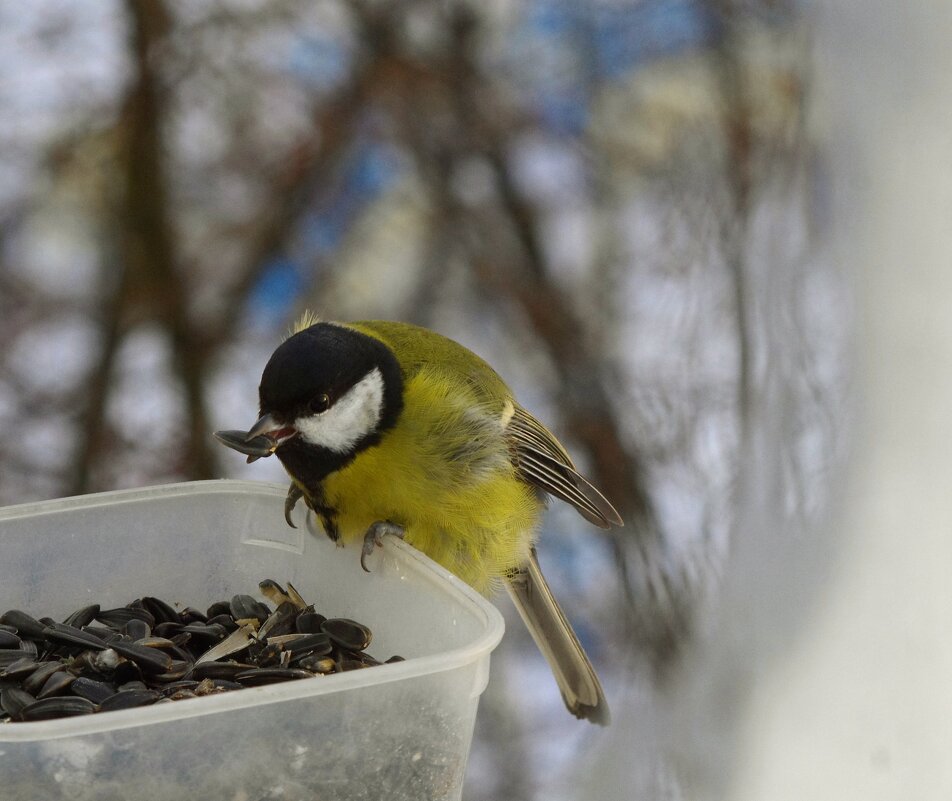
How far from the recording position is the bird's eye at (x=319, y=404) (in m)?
1.42

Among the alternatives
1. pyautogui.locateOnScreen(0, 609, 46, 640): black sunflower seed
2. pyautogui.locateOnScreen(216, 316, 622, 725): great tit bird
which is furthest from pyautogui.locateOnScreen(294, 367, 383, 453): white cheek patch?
pyautogui.locateOnScreen(0, 609, 46, 640): black sunflower seed

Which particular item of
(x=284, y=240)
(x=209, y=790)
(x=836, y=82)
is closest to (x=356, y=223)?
(x=284, y=240)

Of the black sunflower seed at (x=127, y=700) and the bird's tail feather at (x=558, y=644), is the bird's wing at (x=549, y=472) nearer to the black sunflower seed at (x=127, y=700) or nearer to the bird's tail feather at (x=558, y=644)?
the bird's tail feather at (x=558, y=644)

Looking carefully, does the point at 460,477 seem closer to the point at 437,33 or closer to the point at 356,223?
the point at 356,223

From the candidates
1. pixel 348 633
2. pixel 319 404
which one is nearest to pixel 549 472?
pixel 319 404

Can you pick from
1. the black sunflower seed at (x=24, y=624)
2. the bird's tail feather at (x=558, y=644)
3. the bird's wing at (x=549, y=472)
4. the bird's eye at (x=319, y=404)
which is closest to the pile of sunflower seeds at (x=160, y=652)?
the black sunflower seed at (x=24, y=624)

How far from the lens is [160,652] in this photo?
1.13 metres

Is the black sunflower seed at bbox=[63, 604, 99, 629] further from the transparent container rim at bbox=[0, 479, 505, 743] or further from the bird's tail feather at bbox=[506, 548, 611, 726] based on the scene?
the bird's tail feather at bbox=[506, 548, 611, 726]

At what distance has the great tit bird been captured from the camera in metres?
1.40

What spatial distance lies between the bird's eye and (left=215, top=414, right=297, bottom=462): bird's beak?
0.04 m

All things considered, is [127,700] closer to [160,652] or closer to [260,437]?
[160,652]

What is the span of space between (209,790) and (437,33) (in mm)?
1915

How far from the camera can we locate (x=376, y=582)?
1.28 m

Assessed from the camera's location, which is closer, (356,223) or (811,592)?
(811,592)
